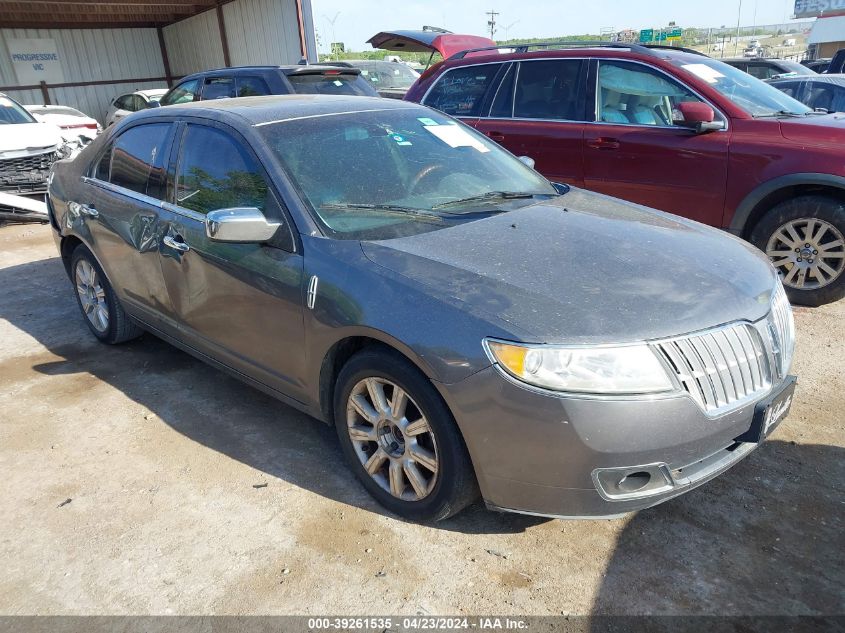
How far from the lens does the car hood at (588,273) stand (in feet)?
7.55

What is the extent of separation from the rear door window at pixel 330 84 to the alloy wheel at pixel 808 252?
491 cm

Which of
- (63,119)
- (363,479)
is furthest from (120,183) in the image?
(63,119)

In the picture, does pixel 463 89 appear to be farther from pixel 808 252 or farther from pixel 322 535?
pixel 322 535

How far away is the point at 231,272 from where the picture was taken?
320 centimetres

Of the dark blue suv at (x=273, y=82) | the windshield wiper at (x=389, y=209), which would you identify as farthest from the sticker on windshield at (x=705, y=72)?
the dark blue suv at (x=273, y=82)

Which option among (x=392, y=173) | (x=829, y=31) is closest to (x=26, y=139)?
(x=392, y=173)

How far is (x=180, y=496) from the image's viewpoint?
3.04m

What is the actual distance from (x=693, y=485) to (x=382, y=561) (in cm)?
119

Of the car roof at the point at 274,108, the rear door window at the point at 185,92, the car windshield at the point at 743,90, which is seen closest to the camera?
the car roof at the point at 274,108

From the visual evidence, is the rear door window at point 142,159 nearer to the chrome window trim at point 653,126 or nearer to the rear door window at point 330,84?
the chrome window trim at point 653,126

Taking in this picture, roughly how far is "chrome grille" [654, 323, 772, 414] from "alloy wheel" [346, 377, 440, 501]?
926mm

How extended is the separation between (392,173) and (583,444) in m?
1.71

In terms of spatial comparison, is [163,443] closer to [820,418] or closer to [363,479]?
[363,479]

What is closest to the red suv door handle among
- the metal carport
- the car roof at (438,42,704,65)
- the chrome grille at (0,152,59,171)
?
the car roof at (438,42,704,65)
